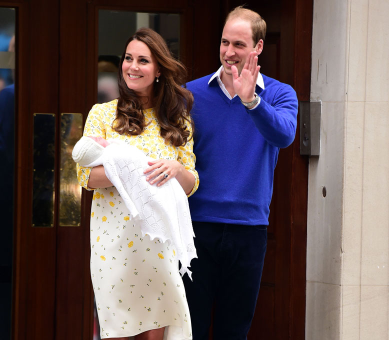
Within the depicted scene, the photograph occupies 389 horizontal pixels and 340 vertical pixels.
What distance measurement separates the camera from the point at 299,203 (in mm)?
3520

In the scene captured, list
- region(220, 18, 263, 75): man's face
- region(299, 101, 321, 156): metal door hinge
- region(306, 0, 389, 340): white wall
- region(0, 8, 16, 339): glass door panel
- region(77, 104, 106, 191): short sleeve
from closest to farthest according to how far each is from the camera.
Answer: region(77, 104, 106, 191): short sleeve → region(220, 18, 263, 75): man's face → region(306, 0, 389, 340): white wall → region(299, 101, 321, 156): metal door hinge → region(0, 8, 16, 339): glass door panel

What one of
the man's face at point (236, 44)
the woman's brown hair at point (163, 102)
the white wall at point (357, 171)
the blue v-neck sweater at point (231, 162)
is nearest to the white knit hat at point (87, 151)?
the woman's brown hair at point (163, 102)

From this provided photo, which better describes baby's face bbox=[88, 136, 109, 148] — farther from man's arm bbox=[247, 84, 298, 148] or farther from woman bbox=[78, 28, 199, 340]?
man's arm bbox=[247, 84, 298, 148]

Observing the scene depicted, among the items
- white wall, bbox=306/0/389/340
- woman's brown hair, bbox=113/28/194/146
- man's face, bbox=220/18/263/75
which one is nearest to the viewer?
woman's brown hair, bbox=113/28/194/146

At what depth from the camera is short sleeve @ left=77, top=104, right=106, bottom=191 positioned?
2600mm

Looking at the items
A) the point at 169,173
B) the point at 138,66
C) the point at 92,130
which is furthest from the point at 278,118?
the point at 92,130

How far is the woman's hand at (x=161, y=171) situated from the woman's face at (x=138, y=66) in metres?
0.36

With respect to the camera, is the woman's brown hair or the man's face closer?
the woman's brown hair

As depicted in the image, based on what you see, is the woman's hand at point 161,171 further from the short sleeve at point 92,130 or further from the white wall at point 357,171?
the white wall at point 357,171

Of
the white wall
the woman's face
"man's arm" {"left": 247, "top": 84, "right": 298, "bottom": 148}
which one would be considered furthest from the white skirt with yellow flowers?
the white wall

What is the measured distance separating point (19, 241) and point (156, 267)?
1.36 metres

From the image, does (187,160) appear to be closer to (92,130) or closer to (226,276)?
(92,130)

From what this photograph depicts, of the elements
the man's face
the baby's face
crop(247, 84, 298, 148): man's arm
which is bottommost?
the baby's face

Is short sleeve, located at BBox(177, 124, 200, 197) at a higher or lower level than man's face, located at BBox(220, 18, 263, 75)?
lower
